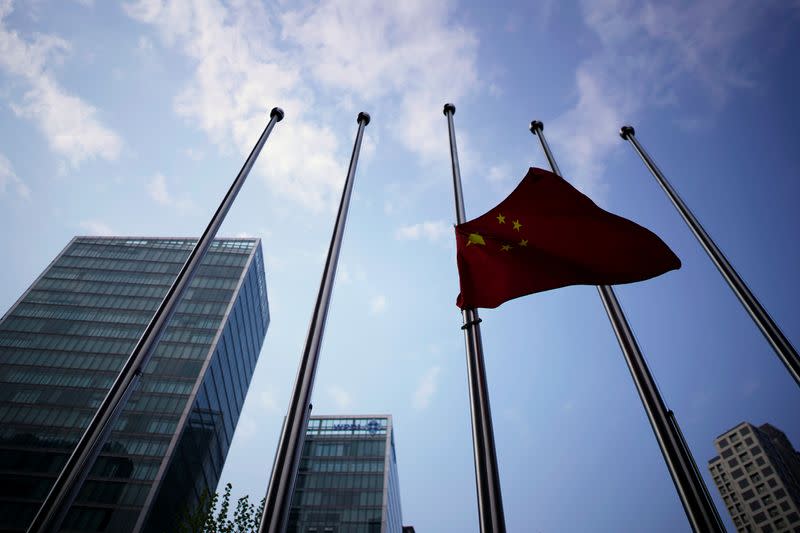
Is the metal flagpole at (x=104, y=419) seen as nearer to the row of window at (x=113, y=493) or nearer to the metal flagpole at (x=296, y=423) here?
the metal flagpole at (x=296, y=423)

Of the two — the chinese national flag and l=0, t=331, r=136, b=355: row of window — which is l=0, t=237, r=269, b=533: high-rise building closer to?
l=0, t=331, r=136, b=355: row of window

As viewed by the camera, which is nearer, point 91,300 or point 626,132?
point 626,132

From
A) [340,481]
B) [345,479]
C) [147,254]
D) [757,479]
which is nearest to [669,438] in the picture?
[340,481]

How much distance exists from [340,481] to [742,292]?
2854 inches

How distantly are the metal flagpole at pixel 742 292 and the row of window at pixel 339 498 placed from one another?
227 ft

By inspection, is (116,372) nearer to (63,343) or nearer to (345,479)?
(63,343)

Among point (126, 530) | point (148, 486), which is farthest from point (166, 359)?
point (126, 530)

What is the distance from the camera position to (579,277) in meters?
6.84

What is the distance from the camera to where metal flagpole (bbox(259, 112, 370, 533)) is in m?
4.06

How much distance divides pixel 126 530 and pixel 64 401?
20.7 meters

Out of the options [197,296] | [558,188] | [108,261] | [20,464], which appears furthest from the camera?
[108,261]

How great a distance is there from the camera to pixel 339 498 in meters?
68.6

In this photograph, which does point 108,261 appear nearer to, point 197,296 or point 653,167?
point 197,296

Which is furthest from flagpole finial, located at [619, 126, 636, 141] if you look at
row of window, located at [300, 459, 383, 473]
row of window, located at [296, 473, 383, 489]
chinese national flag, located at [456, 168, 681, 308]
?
row of window, located at [300, 459, 383, 473]
